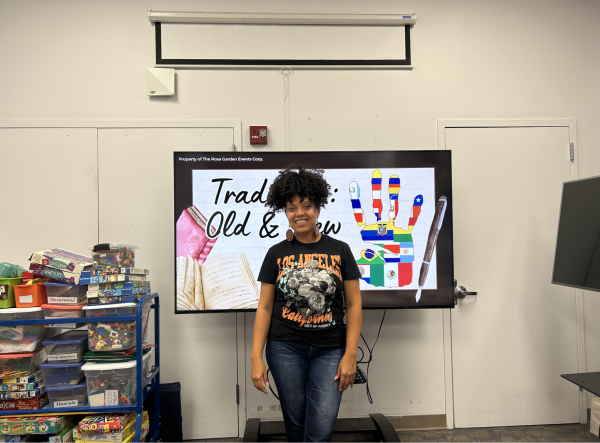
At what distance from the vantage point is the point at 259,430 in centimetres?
215

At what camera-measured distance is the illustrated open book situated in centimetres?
209

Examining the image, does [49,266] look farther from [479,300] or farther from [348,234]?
[479,300]

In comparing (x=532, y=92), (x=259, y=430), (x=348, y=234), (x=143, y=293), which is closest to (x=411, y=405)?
(x=259, y=430)

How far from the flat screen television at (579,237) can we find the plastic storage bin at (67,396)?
2.62m

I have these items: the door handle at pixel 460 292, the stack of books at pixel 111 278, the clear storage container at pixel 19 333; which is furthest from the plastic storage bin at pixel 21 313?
the door handle at pixel 460 292

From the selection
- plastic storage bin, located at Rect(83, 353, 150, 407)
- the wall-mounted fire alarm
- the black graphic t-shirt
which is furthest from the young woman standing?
the wall-mounted fire alarm

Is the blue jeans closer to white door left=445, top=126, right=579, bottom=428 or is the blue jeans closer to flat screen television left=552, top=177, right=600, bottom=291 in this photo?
white door left=445, top=126, right=579, bottom=428

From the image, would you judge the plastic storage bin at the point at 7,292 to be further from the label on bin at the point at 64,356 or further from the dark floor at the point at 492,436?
the dark floor at the point at 492,436

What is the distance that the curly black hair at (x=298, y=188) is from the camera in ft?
4.86

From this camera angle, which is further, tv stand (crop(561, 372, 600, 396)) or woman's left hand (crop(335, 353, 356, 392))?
tv stand (crop(561, 372, 600, 396))

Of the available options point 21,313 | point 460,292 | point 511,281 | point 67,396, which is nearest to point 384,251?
point 460,292

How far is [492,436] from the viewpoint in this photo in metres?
2.29

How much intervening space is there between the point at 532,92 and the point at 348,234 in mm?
1610

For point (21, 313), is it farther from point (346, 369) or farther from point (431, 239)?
point (431, 239)
